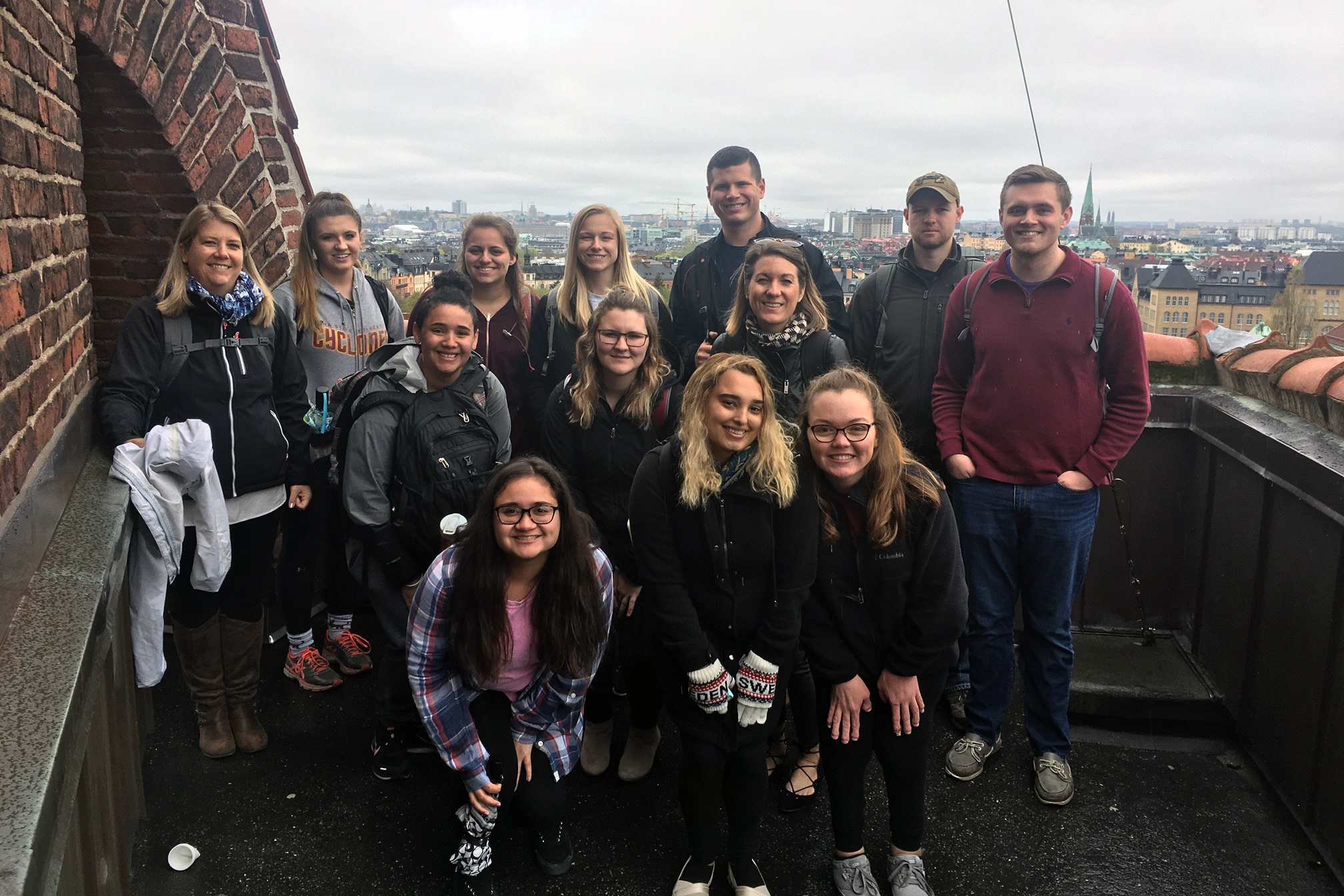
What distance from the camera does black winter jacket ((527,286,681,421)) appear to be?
3.76 metres

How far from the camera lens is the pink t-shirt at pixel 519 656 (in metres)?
2.70

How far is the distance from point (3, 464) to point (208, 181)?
252 cm

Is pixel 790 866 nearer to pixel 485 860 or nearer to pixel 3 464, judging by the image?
pixel 485 860

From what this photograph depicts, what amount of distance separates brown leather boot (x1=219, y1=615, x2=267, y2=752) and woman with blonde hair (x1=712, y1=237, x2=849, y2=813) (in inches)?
75.9

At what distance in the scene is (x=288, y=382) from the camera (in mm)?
3393

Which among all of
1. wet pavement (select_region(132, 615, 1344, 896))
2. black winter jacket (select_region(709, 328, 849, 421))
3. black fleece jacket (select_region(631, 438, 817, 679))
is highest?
black winter jacket (select_region(709, 328, 849, 421))

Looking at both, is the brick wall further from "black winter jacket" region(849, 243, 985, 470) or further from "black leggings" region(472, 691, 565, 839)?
"black winter jacket" region(849, 243, 985, 470)

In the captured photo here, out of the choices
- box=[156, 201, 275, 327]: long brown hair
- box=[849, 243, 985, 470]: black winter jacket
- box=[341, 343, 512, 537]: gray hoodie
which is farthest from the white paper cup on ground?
box=[849, 243, 985, 470]: black winter jacket

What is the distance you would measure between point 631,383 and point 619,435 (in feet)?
0.62

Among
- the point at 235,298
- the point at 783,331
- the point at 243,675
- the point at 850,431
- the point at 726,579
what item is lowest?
the point at 243,675

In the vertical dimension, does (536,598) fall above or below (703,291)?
below

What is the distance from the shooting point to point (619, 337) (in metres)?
3.09

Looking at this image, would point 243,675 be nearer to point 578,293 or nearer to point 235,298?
point 235,298

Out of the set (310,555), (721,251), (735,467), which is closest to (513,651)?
(735,467)
